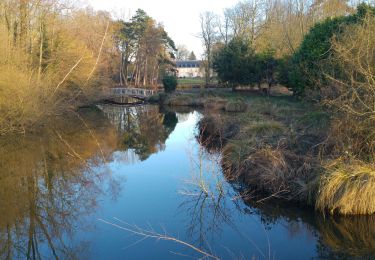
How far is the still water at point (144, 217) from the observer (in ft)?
21.2

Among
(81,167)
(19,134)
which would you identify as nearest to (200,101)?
(19,134)

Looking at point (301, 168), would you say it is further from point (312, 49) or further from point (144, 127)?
point (144, 127)

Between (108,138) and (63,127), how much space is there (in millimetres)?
3687

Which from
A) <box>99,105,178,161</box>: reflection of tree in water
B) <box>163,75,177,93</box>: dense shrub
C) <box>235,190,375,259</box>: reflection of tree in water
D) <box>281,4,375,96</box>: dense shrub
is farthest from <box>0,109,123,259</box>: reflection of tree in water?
<box>163,75,177,93</box>: dense shrub

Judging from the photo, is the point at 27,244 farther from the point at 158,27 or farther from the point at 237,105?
the point at 158,27

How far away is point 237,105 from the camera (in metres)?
24.1

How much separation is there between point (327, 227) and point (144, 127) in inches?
596

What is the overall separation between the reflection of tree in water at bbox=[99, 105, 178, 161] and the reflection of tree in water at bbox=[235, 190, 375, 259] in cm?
632

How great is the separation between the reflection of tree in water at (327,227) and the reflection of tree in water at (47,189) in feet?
12.6

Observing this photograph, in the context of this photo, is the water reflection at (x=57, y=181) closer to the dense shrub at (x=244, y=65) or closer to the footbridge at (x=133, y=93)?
the dense shrub at (x=244, y=65)

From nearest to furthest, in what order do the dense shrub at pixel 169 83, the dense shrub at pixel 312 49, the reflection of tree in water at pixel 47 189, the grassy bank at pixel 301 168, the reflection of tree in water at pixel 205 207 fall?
1. the reflection of tree in water at pixel 47 189
2. the reflection of tree in water at pixel 205 207
3. the grassy bank at pixel 301 168
4. the dense shrub at pixel 312 49
5. the dense shrub at pixel 169 83

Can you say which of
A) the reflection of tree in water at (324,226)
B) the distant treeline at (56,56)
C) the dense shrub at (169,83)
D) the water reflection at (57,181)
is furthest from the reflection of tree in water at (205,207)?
the dense shrub at (169,83)

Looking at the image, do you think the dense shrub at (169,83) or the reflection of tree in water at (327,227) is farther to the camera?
the dense shrub at (169,83)

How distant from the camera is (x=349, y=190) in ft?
23.9
